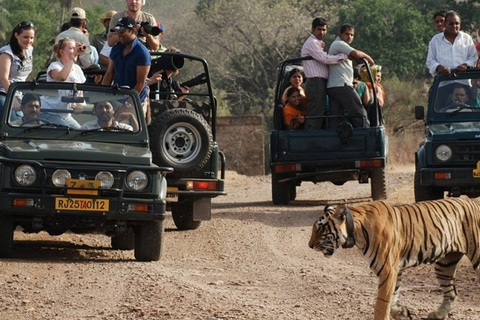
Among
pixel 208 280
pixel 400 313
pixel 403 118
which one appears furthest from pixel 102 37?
pixel 403 118

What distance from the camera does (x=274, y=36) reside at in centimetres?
4628

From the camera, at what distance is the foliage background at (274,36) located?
42.3 m

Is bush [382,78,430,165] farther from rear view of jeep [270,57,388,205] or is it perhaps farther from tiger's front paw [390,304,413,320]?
tiger's front paw [390,304,413,320]

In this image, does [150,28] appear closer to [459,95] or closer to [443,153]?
[443,153]

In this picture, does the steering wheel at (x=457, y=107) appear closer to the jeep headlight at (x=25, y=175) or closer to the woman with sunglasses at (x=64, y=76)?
the woman with sunglasses at (x=64, y=76)

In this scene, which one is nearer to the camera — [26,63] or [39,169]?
[39,169]

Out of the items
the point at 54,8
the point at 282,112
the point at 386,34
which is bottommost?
the point at 282,112

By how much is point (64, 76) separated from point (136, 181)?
6.31 ft

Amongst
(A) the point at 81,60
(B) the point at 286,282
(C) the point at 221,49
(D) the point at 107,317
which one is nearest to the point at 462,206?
(B) the point at 286,282

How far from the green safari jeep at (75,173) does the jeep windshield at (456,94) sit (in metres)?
4.74

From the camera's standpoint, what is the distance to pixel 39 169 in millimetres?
9836

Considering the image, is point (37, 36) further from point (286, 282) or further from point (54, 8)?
point (286, 282)

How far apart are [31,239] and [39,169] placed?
234 centimetres

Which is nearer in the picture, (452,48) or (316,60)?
(452,48)
